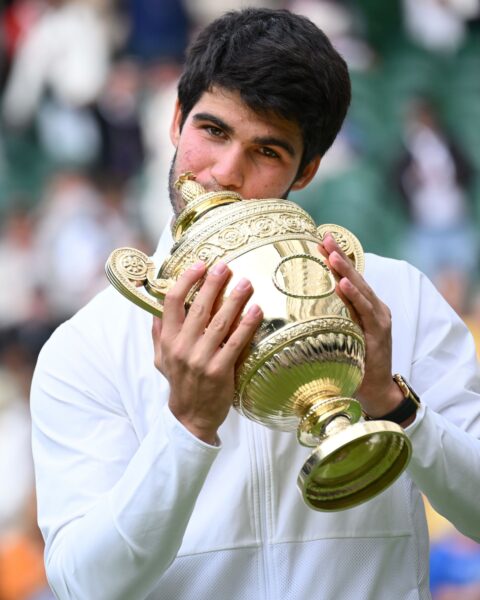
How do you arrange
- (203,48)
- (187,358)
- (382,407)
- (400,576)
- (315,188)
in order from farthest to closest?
1. (315,188)
2. (203,48)
3. (400,576)
4. (382,407)
5. (187,358)

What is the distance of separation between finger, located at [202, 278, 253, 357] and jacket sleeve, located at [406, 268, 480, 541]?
1.32ft

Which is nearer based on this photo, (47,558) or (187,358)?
(187,358)

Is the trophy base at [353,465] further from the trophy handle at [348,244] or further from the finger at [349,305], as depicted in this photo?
the trophy handle at [348,244]

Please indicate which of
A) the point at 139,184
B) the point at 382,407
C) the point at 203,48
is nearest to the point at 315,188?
the point at 139,184

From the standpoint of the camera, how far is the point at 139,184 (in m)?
8.54

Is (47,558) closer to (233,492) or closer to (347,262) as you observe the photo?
(233,492)

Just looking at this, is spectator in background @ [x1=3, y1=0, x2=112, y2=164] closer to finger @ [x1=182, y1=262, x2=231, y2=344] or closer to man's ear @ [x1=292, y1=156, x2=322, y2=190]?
man's ear @ [x1=292, y1=156, x2=322, y2=190]

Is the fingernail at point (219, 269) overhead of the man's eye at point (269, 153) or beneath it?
overhead

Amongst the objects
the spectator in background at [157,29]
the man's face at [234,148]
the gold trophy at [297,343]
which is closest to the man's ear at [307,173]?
the man's face at [234,148]

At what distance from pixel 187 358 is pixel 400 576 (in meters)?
0.67

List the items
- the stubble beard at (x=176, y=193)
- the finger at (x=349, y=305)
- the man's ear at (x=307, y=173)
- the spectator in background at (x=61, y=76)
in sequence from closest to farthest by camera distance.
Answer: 1. the finger at (x=349, y=305)
2. the stubble beard at (x=176, y=193)
3. the man's ear at (x=307, y=173)
4. the spectator in background at (x=61, y=76)

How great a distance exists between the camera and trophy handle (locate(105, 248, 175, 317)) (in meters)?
1.91

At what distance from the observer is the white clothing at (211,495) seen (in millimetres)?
1954

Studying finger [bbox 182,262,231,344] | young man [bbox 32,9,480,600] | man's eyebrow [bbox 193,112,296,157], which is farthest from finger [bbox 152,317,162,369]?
man's eyebrow [bbox 193,112,296,157]
